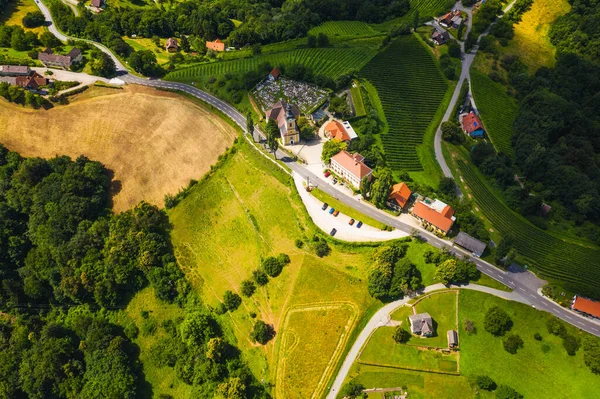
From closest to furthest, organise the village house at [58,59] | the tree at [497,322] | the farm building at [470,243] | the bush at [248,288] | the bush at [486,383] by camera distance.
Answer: the bush at [486,383]
the tree at [497,322]
the farm building at [470,243]
the bush at [248,288]
the village house at [58,59]

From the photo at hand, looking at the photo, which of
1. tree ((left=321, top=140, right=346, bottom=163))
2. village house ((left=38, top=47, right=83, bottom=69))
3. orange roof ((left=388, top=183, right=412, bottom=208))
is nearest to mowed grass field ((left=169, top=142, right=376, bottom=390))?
tree ((left=321, top=140, right=346, bottom=163))

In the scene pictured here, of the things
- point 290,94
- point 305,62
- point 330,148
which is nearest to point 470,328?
point 330,148

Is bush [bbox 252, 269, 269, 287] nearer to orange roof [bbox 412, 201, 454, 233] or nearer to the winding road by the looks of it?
the winding road

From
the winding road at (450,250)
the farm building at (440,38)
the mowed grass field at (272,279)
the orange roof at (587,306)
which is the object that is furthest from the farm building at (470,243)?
the farm building at (440,38)

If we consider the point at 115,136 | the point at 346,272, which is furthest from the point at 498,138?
the point at 115,136

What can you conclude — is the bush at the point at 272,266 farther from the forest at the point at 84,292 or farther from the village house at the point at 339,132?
the village house at the point at 339,132

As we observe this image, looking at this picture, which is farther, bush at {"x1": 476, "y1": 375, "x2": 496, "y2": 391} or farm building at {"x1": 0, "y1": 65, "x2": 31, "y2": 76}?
farm building at {"x1": 0, "y1": 65, "x2": 31, "y2": 76}

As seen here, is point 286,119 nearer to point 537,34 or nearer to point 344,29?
point 344,29
